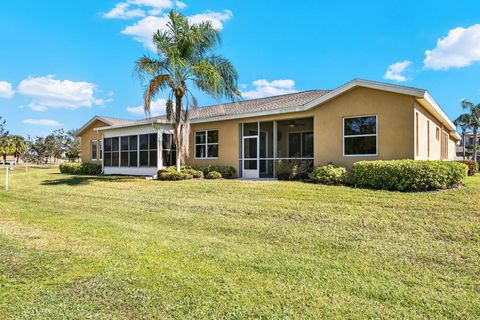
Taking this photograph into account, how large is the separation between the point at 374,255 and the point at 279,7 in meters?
12.9

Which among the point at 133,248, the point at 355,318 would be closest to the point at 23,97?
the point at 133,248

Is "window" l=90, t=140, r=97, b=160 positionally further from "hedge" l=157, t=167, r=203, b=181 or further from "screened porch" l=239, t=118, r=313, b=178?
"screened porch" l=239, t=118, r=313, b=178

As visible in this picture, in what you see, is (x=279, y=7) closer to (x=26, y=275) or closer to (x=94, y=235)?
(x=94, y=235)

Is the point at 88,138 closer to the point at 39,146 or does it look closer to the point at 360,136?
the point at 360,136

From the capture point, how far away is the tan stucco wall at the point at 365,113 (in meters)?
12.5

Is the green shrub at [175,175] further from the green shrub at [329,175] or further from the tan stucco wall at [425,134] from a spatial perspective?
the tan stucco wall at [425,134]

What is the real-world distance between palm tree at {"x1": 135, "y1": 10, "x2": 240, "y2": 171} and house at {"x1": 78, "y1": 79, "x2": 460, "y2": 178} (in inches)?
78.1

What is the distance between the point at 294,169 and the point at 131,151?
38.7ft

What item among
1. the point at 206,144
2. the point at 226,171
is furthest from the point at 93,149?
the point at 226,171

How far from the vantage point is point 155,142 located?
19.8 metres

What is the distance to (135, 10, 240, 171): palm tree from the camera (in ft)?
51.6

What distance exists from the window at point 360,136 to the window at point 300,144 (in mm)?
4144

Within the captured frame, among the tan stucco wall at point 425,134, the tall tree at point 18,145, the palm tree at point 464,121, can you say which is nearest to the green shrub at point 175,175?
the tan stucco wall at point 425,134

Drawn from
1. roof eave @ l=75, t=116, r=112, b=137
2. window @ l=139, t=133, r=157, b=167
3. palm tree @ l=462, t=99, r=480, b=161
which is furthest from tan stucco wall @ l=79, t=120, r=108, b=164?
palm tree @ l=462, t=99, r=480, b=161
